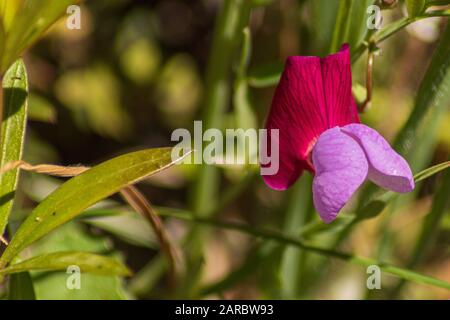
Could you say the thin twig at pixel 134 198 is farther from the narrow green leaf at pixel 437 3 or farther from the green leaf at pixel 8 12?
the narrow green leaf at pixel 437 3

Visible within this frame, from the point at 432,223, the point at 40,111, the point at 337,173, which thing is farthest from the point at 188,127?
the point at 337,173

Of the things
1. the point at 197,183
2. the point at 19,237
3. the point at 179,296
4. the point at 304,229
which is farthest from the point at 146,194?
the point at 19,237

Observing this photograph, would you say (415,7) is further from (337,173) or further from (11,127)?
(11,127)

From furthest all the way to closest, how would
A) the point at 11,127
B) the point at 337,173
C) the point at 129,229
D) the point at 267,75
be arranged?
the point at 129,229, the point at 267,75, the point at 11,127, the point at 337,173

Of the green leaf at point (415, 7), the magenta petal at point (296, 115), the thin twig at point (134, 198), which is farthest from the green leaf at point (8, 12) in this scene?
the green leaf at point (415, 7)

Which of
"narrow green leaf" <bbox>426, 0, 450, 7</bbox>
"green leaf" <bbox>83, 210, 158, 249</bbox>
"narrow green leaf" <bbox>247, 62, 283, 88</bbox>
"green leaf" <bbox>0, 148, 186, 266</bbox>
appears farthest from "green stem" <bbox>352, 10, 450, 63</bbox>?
"green leaf" <bbox>83, 210, 158, 249</bbox>

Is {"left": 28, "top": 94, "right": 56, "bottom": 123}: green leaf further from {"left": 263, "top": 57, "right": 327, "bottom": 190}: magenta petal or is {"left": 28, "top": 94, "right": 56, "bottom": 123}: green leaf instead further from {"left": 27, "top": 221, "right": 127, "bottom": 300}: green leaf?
{"left": 263, "top": 57, "right": 327, "bottom": 190}: magenta petal
